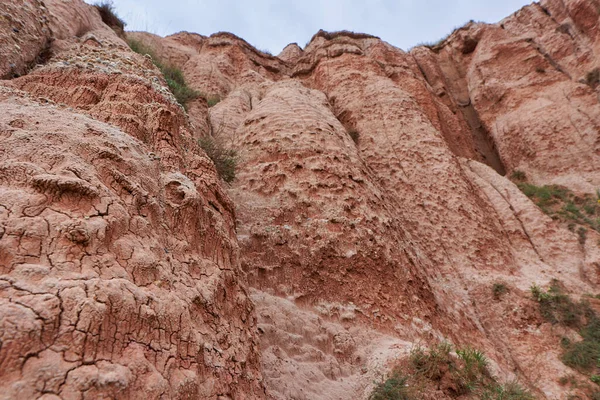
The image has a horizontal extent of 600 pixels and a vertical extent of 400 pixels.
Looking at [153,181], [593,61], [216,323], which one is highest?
[593,61]

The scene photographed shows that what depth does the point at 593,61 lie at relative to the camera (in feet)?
38.7

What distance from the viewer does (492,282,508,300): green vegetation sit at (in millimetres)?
6051

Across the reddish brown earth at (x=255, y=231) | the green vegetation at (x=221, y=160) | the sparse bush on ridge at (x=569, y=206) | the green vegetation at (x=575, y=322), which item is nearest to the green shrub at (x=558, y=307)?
the green vegetation at (x=575, y=322)

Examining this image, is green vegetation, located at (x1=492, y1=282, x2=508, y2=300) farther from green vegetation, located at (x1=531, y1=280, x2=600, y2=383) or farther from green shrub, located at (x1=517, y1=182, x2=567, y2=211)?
green shrub, located at (x1=517, y1=182, x2=567, y2=211)

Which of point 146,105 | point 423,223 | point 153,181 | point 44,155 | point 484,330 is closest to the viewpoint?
point 44,155

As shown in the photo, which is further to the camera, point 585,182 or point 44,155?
point 585,182

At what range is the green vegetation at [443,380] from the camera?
128 inches

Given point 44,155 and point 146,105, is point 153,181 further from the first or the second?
point 146,105

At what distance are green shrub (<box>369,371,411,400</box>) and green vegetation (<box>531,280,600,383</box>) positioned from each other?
10.9 feet

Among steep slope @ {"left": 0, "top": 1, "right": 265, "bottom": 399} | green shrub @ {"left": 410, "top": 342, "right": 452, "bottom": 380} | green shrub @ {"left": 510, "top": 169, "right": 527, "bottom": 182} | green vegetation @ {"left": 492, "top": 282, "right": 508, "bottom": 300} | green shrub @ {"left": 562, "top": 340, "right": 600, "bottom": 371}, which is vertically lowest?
green shrub @ {"left": 562, "top": 340, "right": 600, "bottom": 371}

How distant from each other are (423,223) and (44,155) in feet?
21.8

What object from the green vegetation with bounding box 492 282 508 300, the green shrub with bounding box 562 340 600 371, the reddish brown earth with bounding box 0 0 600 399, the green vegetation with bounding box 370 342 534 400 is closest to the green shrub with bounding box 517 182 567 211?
the reddish brown earth with bounding box 0 0 600 399

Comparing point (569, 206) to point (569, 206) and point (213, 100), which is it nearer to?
point (569, 206)

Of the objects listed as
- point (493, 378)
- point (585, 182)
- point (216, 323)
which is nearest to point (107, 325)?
point (216, 323)
